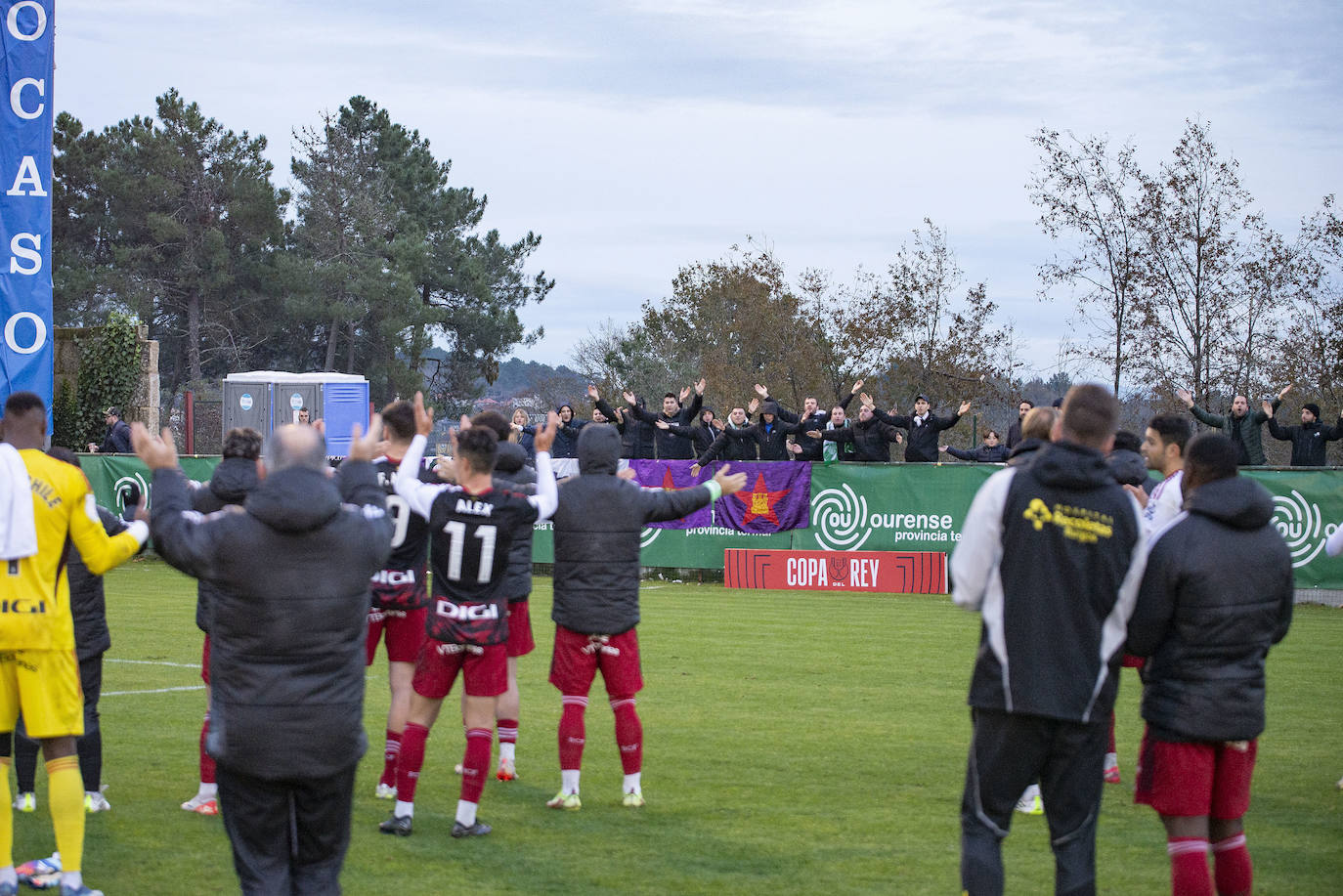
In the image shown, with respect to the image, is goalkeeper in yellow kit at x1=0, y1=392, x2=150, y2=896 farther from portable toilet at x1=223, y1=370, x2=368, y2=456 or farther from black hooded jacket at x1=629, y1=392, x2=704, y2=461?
portable toilet at x1=223, y1=370, x2=368, y2=456

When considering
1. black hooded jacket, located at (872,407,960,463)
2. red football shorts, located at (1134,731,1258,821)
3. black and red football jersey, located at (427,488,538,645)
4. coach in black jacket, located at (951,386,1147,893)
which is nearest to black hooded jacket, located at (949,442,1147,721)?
coach in black jacket, located at (951,386,1147,893)

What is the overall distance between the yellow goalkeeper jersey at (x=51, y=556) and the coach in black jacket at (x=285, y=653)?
1350mm

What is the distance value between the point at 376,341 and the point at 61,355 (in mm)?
29168

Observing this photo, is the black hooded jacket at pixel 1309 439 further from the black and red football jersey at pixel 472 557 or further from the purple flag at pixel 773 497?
the black and red football jersey at pixel 472 557

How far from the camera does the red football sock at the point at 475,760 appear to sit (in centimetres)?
691

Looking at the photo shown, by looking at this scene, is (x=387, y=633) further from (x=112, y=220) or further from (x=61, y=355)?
(x=112, y=220)

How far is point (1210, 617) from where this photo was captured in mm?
4953

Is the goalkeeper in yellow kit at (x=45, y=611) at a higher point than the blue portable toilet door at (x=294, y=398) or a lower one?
lower

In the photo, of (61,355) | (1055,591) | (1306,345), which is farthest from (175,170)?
(1055,591)

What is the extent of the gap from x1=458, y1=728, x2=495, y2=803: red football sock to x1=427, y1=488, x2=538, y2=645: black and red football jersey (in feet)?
1.59

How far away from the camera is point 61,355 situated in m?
28.3

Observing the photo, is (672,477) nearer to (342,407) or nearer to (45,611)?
(45,611)

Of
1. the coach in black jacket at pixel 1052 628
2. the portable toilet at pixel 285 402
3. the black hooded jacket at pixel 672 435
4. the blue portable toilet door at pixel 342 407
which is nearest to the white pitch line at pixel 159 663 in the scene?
the coach in black jacket at pixel 1052 628

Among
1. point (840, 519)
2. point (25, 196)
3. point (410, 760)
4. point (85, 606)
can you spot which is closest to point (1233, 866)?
point (410, 760)
